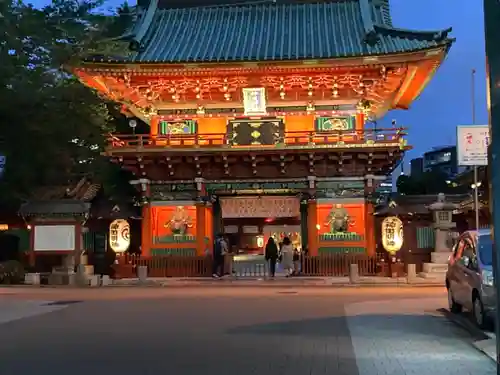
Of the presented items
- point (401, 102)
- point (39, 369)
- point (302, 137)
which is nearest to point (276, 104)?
point (302, 137)

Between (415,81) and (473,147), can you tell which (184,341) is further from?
(415,81)

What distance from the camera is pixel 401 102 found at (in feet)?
104

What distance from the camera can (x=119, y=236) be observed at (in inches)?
1139

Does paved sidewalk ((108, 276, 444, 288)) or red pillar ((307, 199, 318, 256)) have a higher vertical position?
red pillar ((307, 199, 318, 256))

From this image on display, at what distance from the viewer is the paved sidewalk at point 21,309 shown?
14.9 m

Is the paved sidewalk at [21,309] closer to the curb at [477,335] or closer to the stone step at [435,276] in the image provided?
the curb at [477,335]

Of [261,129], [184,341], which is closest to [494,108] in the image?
[184,341]

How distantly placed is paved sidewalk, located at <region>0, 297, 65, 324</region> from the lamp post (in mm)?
11419

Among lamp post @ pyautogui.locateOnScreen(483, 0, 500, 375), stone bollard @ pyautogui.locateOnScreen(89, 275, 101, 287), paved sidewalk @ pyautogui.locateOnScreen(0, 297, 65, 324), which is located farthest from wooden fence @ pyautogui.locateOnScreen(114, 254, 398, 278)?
lamp post @ pyautogui.locateOnScreen(483, 0, 500, 375)

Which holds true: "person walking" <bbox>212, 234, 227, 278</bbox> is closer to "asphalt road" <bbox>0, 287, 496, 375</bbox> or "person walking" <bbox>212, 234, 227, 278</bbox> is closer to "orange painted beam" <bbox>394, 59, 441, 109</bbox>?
"asphalt road" <bbox>0, 287, 496, 375</bbox>

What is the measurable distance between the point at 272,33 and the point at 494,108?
27194 millimetres

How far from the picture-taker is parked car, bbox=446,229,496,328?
11680 mm

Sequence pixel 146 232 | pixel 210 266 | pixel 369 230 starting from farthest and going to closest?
pixel 146 232 → pixel 369 230 → pixel 210 266

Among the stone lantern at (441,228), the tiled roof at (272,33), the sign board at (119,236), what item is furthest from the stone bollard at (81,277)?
the stone lantern at (441,228)
